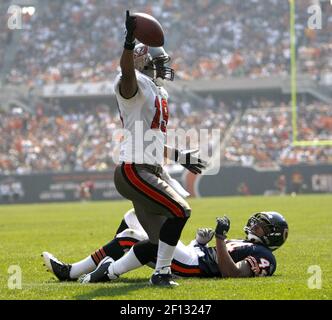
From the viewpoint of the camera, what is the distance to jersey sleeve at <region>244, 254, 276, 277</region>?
274 inches

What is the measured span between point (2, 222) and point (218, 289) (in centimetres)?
1207

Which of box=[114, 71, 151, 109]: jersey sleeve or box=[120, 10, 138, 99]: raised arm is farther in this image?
box=[114, 71, 151, 109]: jersey sleeve

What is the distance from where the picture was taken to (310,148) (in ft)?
96.3

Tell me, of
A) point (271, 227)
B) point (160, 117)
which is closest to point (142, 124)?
point (160, 117)

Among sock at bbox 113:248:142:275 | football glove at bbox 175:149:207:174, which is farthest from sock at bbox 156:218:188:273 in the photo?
football glove at bbox 175:149:207:174

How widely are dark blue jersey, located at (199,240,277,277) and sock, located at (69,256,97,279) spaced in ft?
2.95

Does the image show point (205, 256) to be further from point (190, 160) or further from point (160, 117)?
point (160, 117)

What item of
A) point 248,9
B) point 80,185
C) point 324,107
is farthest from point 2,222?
point 248,9

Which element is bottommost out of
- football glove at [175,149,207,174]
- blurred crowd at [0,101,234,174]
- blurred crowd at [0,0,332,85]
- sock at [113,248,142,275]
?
blurred crowd at [0,101,234,174]

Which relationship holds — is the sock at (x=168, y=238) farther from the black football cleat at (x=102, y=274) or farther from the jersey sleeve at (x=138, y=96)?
the jersey sleeve at (x=138, y=96)

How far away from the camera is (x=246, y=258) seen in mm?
6980

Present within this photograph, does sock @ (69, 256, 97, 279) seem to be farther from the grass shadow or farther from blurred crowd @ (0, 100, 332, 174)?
blurred crowd @ (0, 100, 332, 174)

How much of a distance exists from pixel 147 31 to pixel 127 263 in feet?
6.07

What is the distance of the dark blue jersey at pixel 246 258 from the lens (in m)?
6.98
